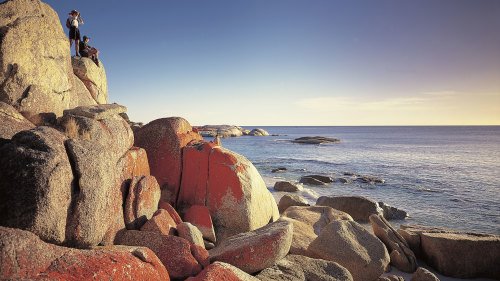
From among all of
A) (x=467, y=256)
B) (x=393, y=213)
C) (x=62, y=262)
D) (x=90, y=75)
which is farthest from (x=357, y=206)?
(x=90, y=75)

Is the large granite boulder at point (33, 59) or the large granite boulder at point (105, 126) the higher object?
the large granite boulder at point (33, 59)

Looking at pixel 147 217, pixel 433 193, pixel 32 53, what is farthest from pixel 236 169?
pixel 433 193

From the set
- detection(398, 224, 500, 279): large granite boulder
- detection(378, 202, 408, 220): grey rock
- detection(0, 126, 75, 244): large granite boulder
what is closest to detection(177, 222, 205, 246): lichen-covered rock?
detection(0, 126, 75, 244): large granite boulder

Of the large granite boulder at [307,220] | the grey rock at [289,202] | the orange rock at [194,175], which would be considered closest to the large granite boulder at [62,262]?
the orange rock at [194,175]

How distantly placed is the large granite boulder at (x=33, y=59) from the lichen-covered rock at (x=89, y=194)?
207cm

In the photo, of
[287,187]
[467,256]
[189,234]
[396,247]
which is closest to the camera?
[189,234]

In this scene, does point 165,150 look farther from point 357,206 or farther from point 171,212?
point 357,206

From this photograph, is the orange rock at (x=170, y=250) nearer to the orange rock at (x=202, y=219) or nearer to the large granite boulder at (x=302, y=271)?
the large granite boulder at (x=302, y=271)

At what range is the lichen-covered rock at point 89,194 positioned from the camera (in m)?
3.25

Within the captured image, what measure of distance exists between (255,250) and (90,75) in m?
10.5

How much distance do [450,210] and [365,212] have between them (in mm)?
6204

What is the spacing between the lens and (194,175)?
22.0ft

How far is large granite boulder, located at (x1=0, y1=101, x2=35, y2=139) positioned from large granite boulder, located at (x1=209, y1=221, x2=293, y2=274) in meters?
3.40

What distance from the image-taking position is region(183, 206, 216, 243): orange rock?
5.77 metres
